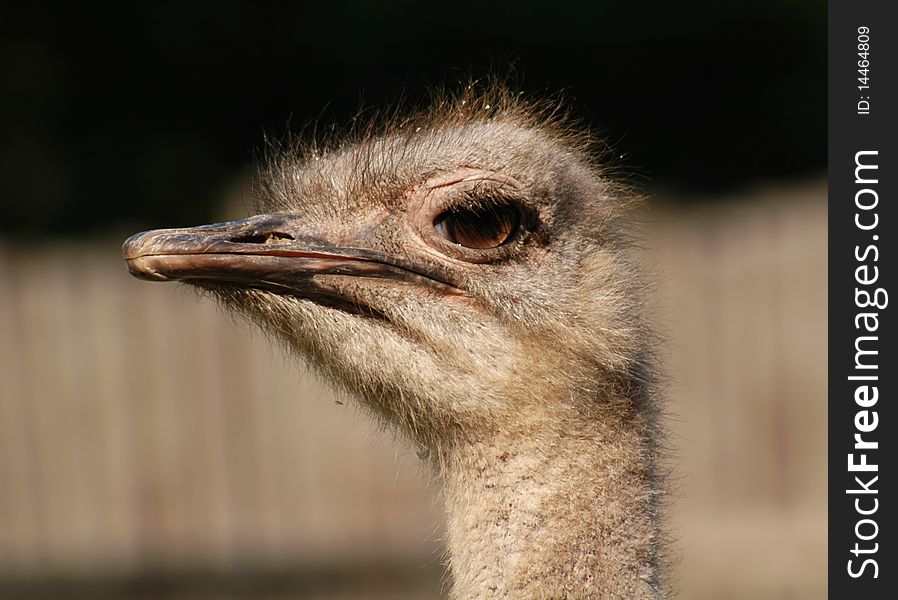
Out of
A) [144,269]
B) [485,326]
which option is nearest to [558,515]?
[485,326]

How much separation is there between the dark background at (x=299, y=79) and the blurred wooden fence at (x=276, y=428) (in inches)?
125

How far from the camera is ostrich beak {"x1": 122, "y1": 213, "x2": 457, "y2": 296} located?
2543mm

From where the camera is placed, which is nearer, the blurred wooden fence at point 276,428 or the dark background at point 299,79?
the blurred wooden fence at point 276,428

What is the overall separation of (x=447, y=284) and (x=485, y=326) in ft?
0.39

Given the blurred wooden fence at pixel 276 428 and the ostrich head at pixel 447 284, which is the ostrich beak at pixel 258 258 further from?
the blurred wooden fence at pixel 276 428

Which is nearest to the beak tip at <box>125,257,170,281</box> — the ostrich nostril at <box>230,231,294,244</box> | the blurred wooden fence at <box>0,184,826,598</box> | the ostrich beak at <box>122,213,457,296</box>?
the ostrich beak at <box>122,213,457,296</box>

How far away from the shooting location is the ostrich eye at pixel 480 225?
8.89 feet

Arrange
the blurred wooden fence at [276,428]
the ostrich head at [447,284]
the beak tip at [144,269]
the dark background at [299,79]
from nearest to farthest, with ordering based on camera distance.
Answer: the beak tip at [144,269], the ostrich head at [447,284], the blurred wooden fence at [276,428], the dark background at [299,79]

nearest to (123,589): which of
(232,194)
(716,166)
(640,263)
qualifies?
(232,194)

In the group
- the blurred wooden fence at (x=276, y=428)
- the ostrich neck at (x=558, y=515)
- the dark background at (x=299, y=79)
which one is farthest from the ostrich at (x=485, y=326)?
the dark background at (x=299, y=79)

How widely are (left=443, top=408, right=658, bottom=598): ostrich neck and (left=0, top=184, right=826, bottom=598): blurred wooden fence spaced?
437 centimetres

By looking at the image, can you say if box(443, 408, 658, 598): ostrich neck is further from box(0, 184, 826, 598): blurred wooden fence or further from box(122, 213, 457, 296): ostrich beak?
box(0, 184, 826, 598): blurred wooden fence

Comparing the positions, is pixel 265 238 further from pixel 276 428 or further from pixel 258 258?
pixel 276 428

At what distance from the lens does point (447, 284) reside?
2.71m
